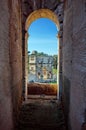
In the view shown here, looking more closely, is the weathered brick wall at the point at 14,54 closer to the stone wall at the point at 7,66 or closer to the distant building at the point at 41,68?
the stone wall at the point at 7,66

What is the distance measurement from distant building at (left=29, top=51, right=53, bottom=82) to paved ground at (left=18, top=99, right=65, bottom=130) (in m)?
11.2

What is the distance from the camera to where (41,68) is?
58.5ft

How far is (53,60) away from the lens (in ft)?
55.7

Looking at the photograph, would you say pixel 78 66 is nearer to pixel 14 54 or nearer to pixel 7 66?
pixel 7 66

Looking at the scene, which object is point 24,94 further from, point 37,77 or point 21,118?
point 37,77

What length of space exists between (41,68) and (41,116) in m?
13.1

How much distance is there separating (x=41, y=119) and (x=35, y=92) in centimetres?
351

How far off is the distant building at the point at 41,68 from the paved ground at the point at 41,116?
11.2 metres

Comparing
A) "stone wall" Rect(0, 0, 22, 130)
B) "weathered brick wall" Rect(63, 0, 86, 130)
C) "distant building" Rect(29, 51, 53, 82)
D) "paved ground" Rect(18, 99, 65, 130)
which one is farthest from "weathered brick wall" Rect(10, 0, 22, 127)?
"distant building" Rect(29, 51, 53, 82)

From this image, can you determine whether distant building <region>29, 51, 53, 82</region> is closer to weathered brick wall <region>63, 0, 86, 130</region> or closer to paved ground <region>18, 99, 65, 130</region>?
paved ground <region>18, 99, 65, 130</region>

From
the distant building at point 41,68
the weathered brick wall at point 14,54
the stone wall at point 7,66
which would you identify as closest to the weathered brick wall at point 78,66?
the stone wall at point 7,66

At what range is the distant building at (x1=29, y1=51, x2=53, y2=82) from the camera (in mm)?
16958

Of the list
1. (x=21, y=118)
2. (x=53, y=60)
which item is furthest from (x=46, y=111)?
(x=53, y=60)

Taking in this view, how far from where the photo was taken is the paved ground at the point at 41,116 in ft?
14.4
